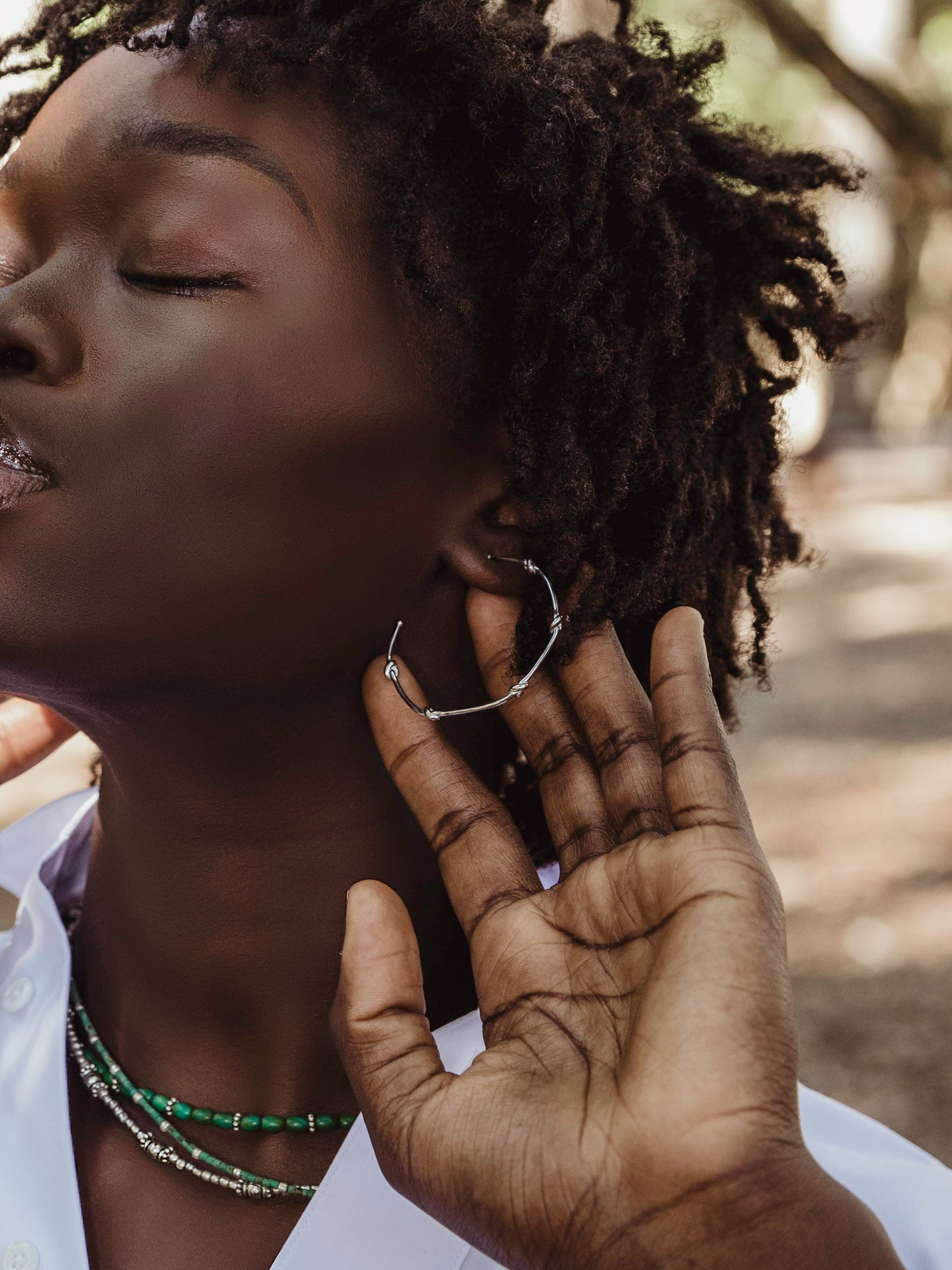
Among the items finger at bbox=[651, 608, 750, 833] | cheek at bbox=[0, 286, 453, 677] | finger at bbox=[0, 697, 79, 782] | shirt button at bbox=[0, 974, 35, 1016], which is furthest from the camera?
finger at bbox=[0, 697, 79, 782]

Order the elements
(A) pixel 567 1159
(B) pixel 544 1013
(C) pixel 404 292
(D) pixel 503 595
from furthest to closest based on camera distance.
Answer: (D) pixel 503 595 < (C) pixel 404 292 < (B) pixel 544 1013 < (A) pixel 567 1159

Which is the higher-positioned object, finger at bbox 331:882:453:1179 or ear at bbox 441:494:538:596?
ear at bbox 441:494:538:596

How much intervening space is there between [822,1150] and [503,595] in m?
1.03

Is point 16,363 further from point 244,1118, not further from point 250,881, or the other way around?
point 244,1118

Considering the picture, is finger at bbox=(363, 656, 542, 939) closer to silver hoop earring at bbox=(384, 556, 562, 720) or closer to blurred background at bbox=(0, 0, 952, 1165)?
silver hoop earring at bbox=(384, 556, 562, 720)

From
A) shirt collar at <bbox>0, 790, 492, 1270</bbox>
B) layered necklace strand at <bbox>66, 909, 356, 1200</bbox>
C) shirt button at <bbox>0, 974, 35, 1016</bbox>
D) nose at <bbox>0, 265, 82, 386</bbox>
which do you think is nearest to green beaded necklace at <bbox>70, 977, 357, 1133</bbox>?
layered necklace strand at <bbox>66, 909, 356, 1200</bbox>

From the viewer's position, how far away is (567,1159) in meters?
1.30

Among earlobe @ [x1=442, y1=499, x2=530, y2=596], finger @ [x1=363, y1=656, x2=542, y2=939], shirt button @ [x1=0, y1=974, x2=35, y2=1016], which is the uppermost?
earlobe @ [x1=442, y1=499, x2=530, y2=596]

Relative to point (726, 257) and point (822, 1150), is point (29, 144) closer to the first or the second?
point (726, 257)

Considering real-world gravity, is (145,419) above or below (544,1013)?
above

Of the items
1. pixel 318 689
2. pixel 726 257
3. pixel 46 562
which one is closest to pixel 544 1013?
pixel 318 689

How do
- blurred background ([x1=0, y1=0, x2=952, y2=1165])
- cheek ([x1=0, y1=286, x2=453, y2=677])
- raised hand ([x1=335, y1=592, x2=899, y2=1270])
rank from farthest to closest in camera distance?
blurred background ([x1=0, y1=0, x2=952, y2=1165])
cheek ([x1=0, y1=286, x2=453, y2=677])
raised hand ([x1=335, y1=592, x2=899, y2=1270])

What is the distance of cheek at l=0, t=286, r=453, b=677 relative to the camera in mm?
1526

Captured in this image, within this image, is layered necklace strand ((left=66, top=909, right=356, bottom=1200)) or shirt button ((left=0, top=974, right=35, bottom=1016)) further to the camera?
shirt button ((left=0, top=974, right=35, bottom=1016))
